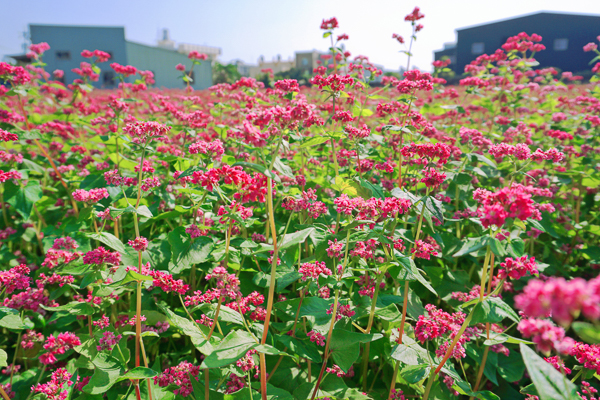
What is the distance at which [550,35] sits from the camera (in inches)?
1698

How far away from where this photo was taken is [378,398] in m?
2.56

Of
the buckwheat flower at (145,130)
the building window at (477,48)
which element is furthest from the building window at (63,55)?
the building window at (477,48)

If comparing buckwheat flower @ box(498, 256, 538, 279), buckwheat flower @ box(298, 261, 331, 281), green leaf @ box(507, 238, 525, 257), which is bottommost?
buckwheat flower @ box(298, 261, 331, 281)

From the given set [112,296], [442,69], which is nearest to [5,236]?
[112,296]

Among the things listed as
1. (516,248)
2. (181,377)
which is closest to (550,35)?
(516,248)

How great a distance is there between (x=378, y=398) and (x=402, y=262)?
50.9 inches

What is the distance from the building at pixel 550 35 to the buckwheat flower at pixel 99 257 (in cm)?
5312

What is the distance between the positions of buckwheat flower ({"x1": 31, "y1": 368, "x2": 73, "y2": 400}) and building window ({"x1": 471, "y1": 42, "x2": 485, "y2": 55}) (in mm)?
55263

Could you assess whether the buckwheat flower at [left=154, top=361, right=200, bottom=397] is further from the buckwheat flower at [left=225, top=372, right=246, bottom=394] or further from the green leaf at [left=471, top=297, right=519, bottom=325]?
the green leaf at [left=471, top=297, right=519, bottom=325]

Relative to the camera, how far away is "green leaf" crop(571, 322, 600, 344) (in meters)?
0.99

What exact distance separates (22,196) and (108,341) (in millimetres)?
2241

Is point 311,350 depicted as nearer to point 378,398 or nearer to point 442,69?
point 378,398

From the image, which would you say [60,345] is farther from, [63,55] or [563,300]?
[63,55]

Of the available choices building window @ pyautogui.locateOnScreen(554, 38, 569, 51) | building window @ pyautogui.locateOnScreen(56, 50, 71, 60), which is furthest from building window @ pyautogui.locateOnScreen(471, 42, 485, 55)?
building window @ pyautogui.locateOnScreen(56, 50, 71, 60)
